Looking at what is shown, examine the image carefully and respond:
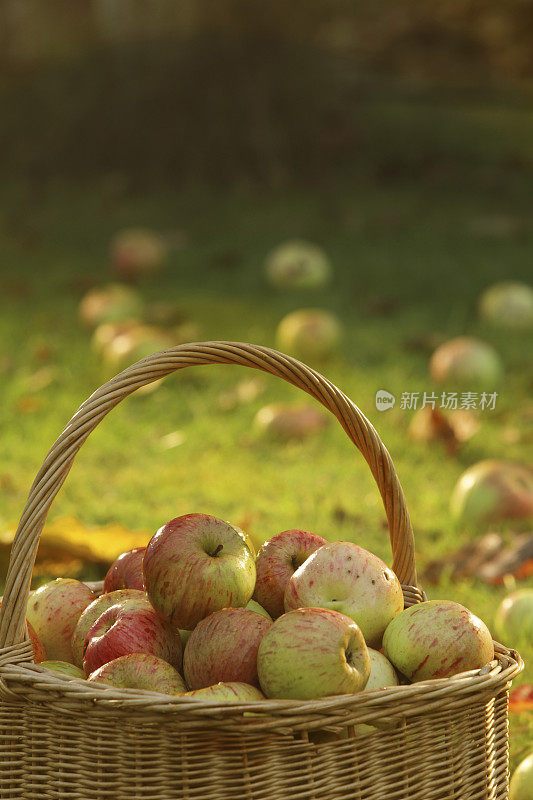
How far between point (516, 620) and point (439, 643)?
2.82 feet

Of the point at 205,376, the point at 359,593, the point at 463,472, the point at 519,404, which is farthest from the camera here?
the point at 205,376

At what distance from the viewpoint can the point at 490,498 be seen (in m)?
2.67

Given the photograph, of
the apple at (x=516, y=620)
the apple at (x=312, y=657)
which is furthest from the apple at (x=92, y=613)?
the apple at (x=516, y=620)

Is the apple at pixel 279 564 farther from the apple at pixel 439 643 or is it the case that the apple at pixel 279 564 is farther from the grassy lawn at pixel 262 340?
the grassy lawn at pixel 262 340

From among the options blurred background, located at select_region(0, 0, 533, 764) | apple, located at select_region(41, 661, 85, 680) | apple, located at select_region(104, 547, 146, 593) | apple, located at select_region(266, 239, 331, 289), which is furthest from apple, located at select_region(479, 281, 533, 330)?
apple, located at select_region(41, 661, 85, 680)

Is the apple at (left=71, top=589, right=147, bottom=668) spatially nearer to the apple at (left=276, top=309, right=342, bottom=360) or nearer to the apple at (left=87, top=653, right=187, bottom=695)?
the apple at (left=87, top=653, right=187, bottom=695)

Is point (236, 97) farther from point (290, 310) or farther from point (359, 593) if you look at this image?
point (359, 593)

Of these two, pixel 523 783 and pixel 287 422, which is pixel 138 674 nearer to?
pixel 523 783

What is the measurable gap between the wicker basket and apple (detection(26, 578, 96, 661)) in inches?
8.9

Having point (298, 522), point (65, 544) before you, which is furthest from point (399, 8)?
point (65, 544)

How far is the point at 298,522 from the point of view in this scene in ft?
8.63

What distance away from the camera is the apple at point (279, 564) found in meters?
1.43

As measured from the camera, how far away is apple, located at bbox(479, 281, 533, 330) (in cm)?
413

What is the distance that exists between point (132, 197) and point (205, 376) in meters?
2.92
